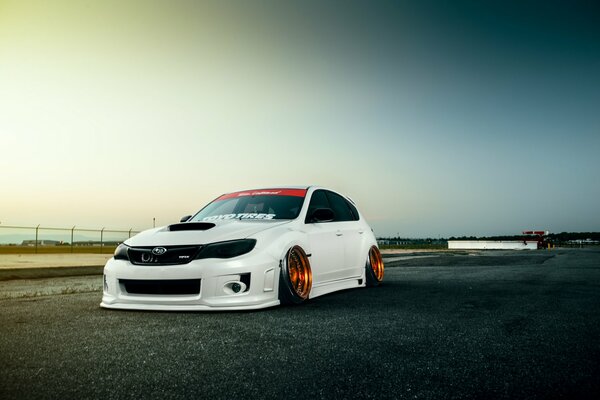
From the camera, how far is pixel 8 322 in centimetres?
493

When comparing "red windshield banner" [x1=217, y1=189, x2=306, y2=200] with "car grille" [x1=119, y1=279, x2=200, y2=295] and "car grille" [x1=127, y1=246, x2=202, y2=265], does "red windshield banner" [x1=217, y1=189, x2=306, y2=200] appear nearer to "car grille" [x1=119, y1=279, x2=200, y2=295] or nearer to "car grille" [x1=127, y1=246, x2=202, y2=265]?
"car grille" [x1=127, y1=246, x2=202, y2=265]

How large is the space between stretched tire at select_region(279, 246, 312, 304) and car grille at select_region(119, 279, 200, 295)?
1.02 metres

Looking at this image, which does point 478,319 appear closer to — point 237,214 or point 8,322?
point 237,214

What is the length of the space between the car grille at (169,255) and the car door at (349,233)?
2.59 metres

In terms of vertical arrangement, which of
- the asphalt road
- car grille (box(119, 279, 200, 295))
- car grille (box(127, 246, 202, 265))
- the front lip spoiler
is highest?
car grille (box(127, 246, 202, 265))

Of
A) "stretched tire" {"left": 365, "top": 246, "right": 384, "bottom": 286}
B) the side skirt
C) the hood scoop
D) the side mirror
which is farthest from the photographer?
"stretched tire" {"left": 365, "top": 246, "right": 384, "bottom": 286}

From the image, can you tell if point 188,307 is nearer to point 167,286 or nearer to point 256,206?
point 167,286

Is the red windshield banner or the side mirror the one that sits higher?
the red windshield banner

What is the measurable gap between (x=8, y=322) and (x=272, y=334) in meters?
2.76

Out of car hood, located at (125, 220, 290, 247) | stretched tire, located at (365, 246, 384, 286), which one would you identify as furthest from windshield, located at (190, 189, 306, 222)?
stretched tire, located at (365, 246, 384, 286)

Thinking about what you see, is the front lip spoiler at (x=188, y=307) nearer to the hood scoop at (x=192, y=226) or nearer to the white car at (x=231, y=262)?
the white car at (x=231, y=262)

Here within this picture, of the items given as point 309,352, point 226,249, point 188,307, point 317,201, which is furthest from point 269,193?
point 309,352

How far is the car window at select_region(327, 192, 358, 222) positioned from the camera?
25.3 ft

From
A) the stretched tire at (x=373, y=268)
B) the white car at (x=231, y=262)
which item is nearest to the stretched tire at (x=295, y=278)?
the white car at (x=231, y=262)
